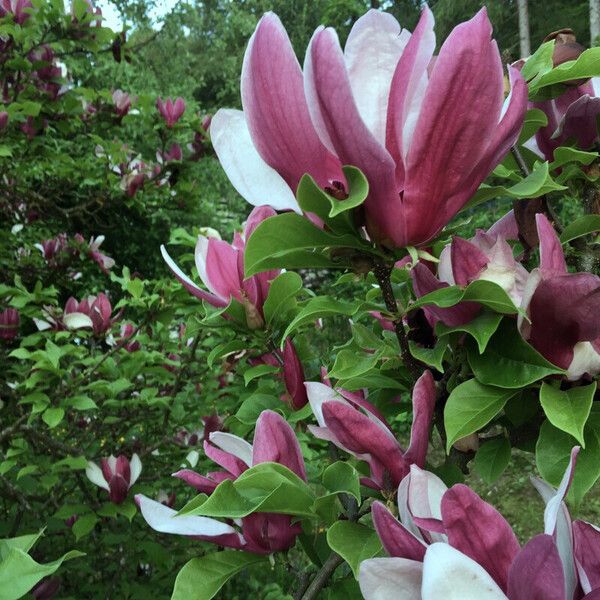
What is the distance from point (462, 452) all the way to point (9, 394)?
67.1 inches

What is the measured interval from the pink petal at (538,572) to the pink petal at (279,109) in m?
0.32

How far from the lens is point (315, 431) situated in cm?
70

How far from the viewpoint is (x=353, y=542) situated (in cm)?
62

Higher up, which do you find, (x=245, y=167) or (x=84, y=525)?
(x=245, y=167)

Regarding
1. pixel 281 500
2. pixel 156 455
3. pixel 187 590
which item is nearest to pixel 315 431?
pixel 281 500

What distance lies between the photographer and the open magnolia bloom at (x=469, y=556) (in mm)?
427

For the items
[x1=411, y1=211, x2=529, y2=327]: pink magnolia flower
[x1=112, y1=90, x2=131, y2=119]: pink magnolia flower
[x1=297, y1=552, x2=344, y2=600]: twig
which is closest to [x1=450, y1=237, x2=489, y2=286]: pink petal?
[x1=411, y1=211, x2=529, y2=327]: pink magnolia flower

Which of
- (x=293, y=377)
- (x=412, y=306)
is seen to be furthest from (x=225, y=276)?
(x=412, y=306)

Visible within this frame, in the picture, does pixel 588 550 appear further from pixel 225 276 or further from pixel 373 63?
pixel 225 276

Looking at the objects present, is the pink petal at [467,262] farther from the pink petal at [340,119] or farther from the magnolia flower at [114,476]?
the magnolia flower at [114,476]

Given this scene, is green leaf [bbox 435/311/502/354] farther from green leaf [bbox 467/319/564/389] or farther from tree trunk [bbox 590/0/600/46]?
tree trunk [bbox 590/0/600/46]

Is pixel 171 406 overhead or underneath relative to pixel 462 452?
underneath

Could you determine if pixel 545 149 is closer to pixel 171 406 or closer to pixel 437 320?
pixel 437 320

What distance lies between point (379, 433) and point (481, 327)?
0.48 ft
